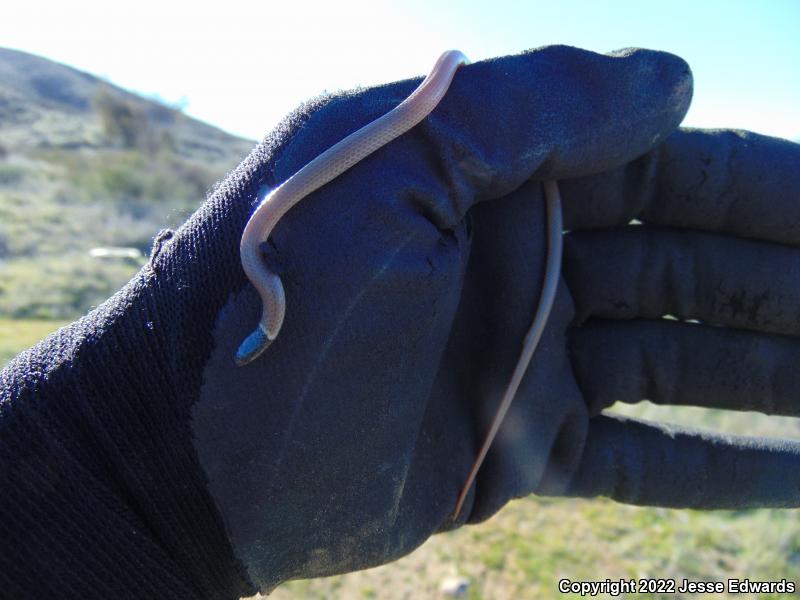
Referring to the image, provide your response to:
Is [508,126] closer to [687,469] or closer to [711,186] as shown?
[711,186]

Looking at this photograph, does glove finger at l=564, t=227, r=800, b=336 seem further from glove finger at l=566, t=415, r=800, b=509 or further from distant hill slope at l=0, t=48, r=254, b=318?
distant hill slope at l=0, t=48, r=254, b=318

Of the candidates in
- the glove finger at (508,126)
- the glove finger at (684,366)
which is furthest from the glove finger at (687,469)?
the glove finger at (508,126)

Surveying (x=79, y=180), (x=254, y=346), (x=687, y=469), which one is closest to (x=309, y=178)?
(x=254, y=346)

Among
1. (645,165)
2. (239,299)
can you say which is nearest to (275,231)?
(239,299)

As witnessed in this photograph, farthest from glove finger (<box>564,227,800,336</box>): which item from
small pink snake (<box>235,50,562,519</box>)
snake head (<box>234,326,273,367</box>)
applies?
snake head (<box>234,326,273,367</box>)

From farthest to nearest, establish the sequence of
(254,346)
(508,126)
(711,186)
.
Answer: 1. (711,186)
2. (508,126)
3. (254,346)

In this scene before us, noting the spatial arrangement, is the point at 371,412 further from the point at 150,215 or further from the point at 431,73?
the point at 150,215
